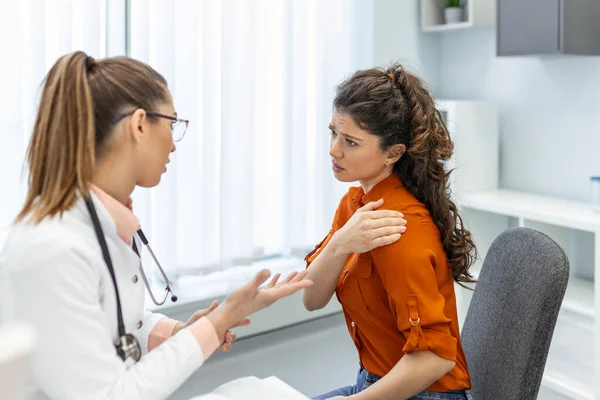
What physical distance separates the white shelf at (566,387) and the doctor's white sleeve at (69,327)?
1.95 metres

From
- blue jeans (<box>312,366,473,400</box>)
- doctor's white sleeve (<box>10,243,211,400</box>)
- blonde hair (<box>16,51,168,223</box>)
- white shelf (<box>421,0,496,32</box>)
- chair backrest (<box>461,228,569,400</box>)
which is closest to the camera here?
doctor's white sleeve (<box>10,243,211,400</box>)

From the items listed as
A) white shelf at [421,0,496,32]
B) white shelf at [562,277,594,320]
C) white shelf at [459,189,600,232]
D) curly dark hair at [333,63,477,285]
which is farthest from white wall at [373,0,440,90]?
curly dark hair at [333,63,477,285]

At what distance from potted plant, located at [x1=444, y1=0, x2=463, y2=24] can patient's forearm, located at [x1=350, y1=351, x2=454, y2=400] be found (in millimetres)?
2402

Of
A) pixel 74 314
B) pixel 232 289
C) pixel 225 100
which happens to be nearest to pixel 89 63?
pixel 74 314

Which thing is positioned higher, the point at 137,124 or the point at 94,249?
the point at 137,124

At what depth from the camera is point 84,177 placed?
41.3 inches

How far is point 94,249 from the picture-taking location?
102 cm

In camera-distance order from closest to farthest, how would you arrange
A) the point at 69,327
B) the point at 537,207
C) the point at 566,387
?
1. the point at 69,327
2. the point at 566,387
3. the point at 537,207

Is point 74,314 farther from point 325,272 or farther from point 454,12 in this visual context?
point 454,12

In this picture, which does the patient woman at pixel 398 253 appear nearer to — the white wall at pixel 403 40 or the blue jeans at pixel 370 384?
the blue jeans at pixel 370 384

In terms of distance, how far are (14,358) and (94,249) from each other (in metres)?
0.56

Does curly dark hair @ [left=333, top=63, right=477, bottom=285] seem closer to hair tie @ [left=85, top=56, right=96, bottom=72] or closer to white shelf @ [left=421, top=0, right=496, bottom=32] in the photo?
hair tie @ [left=85, top=56, right=96, bottom=72]

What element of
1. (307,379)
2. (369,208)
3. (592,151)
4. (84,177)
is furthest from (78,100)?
(592,151)

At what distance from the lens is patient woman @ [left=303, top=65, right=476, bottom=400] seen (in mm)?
1328
